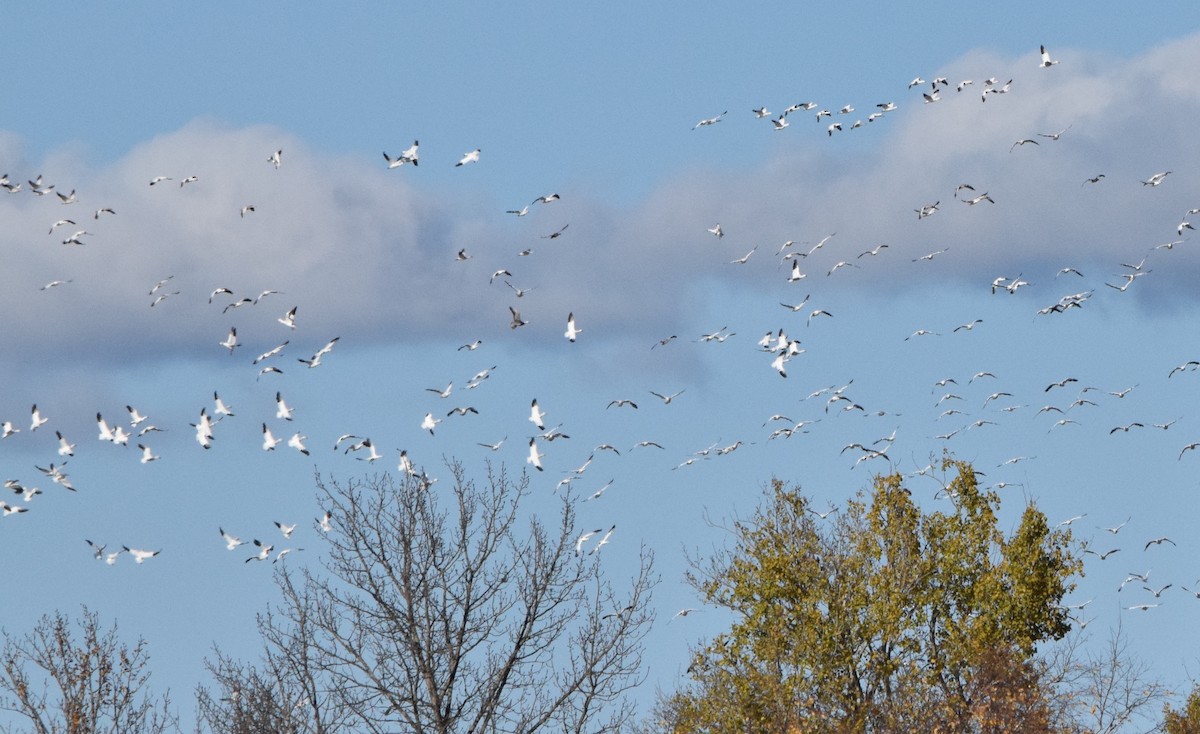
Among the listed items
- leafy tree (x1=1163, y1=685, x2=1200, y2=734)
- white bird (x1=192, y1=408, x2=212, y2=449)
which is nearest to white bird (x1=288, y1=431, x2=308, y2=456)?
white bird (x1=192, y1=408, x2=212, y2=449)

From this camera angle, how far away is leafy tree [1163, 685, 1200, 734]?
73.3m

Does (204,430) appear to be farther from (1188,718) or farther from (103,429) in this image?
(1188,718)

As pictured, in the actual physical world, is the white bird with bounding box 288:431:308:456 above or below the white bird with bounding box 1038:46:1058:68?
below

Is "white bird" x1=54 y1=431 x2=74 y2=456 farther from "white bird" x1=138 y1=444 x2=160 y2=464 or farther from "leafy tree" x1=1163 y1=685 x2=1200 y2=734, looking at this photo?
"leafy tree" x1=1163 y1=685 x2=1200 y2=734

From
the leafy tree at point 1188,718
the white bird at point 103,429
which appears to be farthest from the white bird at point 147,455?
the leafy tree at point 1188,718

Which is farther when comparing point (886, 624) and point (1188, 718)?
point (1188, 718)

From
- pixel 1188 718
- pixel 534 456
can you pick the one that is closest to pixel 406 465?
pixel 534 456

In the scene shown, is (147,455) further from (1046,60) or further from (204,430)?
(1046,60)

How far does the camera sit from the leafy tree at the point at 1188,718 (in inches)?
2886

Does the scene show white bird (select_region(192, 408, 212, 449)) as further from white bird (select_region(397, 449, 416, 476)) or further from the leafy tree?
the leafy tree

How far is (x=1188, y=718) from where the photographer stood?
7869cm

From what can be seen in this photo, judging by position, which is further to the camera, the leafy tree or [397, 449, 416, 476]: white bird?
the leafy tree

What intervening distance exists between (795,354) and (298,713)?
81.3 ft

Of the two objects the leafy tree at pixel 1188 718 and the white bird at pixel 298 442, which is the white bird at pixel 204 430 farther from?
the leafy tree at pixel 1188 718
